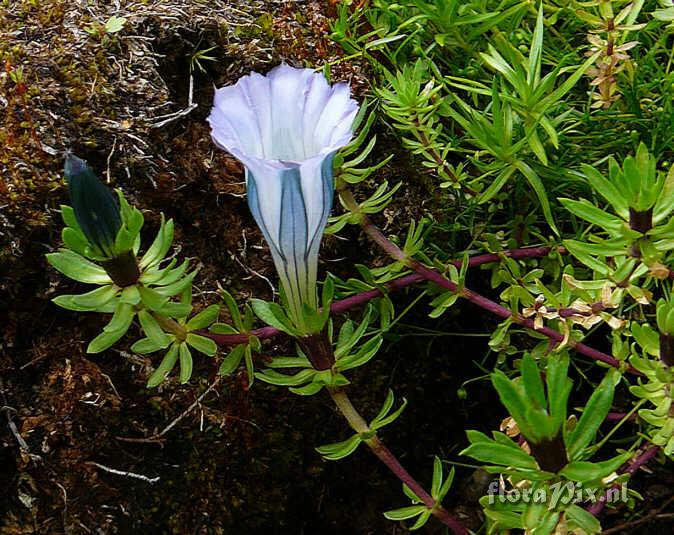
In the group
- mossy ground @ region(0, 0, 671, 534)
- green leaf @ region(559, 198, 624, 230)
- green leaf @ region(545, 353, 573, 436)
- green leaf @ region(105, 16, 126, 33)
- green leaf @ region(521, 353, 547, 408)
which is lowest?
mossy ground @ region(0, 0, 671, 534)

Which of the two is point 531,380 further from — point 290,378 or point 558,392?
point 290,378

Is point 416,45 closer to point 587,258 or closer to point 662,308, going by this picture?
point 587,258

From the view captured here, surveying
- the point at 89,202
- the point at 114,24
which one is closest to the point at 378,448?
the point at 89,202

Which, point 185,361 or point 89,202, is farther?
point 185,361

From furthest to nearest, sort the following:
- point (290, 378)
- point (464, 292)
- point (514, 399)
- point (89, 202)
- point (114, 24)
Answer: point (114, 24) < point (464, 292) < point (290, 378) < point (89, 202) < point (514, 399)

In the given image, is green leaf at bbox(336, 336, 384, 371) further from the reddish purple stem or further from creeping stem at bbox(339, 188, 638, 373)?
the reddish purple stem

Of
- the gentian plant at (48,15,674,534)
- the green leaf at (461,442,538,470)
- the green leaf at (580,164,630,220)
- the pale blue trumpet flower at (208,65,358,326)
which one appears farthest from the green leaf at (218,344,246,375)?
the green leaf at (580,164,630,220)
